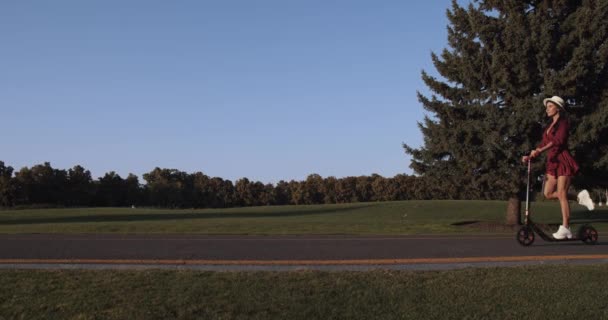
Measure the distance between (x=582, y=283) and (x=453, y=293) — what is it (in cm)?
144

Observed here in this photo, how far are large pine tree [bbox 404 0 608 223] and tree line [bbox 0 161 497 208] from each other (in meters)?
53.3

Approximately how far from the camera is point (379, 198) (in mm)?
105188

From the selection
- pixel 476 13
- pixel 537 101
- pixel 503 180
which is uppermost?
pixel 476 13

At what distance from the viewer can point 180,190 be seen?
10444 cm

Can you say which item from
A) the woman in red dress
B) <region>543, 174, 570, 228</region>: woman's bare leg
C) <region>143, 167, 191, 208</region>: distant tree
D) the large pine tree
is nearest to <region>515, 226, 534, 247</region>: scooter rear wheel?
<region>543, 174, 570, 228</region>: woman's bare leg

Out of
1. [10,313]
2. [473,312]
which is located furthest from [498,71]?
[10,313]

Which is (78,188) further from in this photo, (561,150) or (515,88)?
(561,150)

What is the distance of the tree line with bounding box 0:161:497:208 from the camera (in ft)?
271

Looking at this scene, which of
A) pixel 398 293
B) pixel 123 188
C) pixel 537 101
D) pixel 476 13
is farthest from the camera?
pixel 123 188

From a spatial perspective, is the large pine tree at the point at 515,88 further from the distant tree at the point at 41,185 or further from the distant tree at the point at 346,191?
the distant tree at the point at 346,191

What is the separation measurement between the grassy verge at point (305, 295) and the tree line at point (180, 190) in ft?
225

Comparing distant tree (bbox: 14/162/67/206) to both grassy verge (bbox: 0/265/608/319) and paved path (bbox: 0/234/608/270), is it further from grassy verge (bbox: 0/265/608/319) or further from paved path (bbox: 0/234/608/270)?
grassy verge (bbox: 0/265/608/319)

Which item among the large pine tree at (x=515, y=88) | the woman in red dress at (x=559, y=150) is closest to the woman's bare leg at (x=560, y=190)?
the woman in red dress at (x=559, y=150)

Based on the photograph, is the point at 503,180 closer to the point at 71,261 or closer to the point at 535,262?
the point at 535,262
